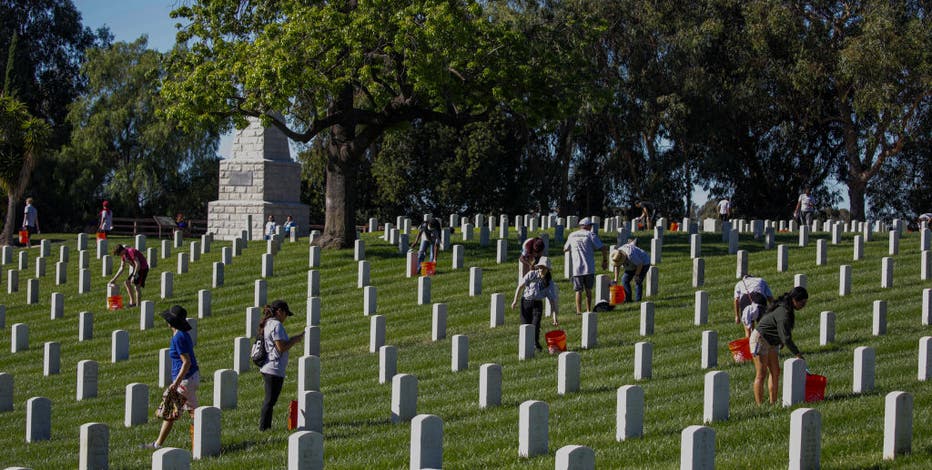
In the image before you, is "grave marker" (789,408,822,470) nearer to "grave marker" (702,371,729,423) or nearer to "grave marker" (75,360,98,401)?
"grave marker" (702,371,729,423)

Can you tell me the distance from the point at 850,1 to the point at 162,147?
30.4 m

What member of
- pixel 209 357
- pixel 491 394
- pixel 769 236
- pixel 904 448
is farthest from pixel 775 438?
pixel 769 236

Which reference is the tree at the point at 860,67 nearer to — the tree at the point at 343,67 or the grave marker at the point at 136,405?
the tree at the point at 343,67

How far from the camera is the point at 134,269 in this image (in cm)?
2588

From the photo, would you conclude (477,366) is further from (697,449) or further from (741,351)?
(697,449)

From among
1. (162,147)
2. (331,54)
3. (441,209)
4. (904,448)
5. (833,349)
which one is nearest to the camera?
(904,448)

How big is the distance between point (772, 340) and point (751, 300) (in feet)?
11.0

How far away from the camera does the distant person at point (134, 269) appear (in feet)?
83.4

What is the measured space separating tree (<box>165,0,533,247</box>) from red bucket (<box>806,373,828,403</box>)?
16.6 metres

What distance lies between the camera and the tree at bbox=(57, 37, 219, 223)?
5775cm

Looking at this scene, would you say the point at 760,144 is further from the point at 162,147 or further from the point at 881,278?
the point at 881,278

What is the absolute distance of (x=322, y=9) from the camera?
2923 centimetres

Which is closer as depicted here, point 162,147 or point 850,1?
point 850,1

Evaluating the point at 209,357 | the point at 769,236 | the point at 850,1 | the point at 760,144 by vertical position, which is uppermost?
the point at 850,1
